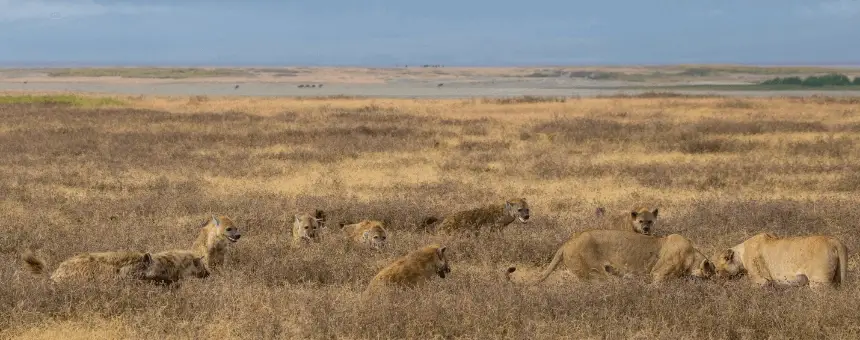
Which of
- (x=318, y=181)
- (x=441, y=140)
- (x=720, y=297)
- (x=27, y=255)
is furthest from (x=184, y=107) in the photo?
(x=720, y=297)

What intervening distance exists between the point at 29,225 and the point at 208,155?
36.9ft

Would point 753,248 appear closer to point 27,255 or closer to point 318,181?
point 27,255

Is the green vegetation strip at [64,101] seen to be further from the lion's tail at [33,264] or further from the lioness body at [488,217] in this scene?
the lion's tail at [33,264]

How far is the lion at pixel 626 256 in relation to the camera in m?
9.91

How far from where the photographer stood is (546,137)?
30.1 meters

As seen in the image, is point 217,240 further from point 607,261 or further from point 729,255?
point 729,255

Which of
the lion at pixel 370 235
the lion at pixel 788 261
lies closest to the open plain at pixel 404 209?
the lion at pixel 370 235

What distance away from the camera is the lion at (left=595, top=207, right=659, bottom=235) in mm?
12766

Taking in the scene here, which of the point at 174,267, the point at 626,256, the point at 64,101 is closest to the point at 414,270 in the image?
the point at 626,256

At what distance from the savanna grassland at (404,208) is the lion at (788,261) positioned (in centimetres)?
28

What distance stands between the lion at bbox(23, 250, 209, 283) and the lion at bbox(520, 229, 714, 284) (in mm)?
3528

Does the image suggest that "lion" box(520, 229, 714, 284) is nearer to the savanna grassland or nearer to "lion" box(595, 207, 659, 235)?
the savanna grassland

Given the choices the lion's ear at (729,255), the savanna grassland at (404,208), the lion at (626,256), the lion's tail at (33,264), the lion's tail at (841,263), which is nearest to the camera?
the savanna grassland at (404,208)

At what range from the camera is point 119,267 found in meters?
9.19
